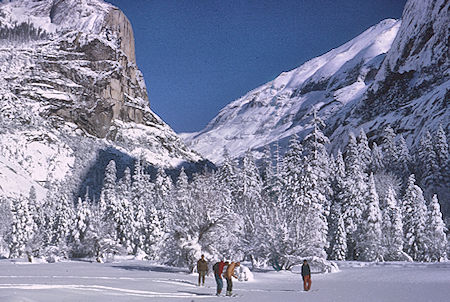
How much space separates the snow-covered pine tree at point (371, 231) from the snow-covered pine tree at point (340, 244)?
82.5 inches

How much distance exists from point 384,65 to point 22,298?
574 ft

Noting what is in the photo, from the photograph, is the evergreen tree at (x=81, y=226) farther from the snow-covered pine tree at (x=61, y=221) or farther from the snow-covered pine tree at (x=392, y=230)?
the snow-covered pine tree at (x=392, y=230)

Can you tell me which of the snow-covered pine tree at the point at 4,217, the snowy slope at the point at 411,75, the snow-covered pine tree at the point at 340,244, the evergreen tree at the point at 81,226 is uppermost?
the snowy slope at the point at 411,75

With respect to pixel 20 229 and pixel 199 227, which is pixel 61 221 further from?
pixel 199 227

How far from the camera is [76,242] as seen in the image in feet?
204

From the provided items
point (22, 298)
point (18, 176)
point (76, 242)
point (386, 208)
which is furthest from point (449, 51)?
point (18, 176)

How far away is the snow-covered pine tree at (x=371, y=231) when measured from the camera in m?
45.5

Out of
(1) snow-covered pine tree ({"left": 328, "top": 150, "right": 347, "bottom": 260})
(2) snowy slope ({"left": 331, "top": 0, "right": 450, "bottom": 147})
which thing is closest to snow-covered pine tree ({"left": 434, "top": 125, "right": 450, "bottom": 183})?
(1) snow-covered pine tree ({"left": 328, "top": 150, "right": 347, "bottom": 260})

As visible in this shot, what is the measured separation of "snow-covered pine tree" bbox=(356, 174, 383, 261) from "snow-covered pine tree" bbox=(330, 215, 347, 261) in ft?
6.88

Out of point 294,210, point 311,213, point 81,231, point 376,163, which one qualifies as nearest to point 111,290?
point 294,210

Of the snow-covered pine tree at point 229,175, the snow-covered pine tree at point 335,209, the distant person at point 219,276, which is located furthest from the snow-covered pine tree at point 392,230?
the distant person at point 219,276

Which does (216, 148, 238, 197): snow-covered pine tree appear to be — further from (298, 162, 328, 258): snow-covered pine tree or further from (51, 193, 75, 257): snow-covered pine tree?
(51, 193, 75, 257): snow-covered pine tree

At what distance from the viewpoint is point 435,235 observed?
45.2 m

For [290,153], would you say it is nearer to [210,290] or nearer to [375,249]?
[375,249]
